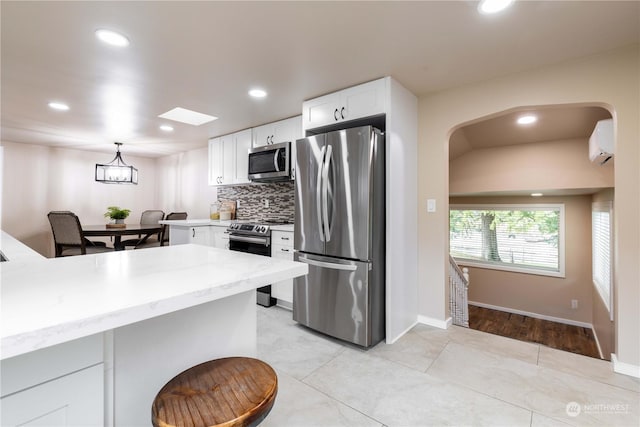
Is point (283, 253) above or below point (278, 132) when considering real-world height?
below

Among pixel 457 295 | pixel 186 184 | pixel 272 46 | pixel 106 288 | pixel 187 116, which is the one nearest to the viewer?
pixel 106 288

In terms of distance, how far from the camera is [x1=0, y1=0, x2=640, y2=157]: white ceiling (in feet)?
5.45

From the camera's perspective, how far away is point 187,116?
374cm

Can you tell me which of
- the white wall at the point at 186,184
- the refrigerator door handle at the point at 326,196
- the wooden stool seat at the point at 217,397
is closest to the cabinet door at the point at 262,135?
the refrigerator door handle at the point at 326,196

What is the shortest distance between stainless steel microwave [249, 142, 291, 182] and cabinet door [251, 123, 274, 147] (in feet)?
0.30

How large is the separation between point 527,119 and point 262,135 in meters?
3.21

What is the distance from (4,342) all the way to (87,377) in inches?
13.5

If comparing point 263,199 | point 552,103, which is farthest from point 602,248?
point 263,199

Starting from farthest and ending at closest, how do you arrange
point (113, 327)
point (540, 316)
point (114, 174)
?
point (540, 316)
point (114, 174)
point (113, 327)

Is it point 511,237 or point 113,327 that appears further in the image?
point 511,237

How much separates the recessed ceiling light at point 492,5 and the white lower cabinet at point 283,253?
2339mm

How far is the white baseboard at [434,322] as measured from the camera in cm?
276

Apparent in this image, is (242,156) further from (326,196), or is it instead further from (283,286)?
(326,196)

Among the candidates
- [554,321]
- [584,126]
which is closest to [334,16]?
[584,126]
